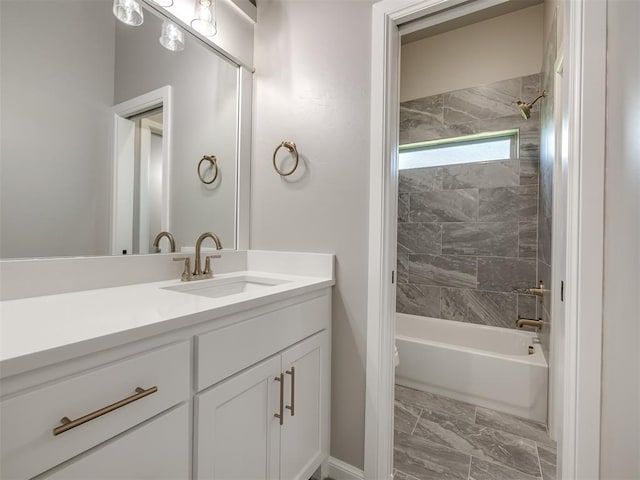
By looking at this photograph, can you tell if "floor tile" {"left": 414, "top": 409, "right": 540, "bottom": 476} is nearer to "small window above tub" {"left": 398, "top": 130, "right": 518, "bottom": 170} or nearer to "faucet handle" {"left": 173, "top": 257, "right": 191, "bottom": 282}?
"faucet handle" {"left": 173, "top": 257, "right": 191, "bottom": 282}

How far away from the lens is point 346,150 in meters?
1.42

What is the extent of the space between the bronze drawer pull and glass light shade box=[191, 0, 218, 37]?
1590mm

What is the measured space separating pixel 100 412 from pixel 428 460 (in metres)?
1.58

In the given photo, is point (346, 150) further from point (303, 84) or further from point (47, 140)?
point (47, 140)

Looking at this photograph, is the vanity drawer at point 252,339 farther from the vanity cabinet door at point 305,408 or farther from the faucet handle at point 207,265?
the faucet handle at point 207,265

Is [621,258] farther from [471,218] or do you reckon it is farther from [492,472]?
[471,218]

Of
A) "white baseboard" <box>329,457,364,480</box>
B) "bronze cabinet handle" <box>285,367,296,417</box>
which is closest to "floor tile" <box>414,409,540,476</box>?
"white baseboard" <box>329,457,364,480</box>

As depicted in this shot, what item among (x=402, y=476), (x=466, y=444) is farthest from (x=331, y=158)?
(x=466, y=444)

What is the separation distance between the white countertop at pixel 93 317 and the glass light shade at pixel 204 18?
4.14ft

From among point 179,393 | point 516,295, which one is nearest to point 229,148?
point 179,393

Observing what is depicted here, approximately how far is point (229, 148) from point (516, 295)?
249 cm

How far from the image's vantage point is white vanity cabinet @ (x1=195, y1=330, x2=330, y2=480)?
859 mm

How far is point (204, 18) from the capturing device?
1.43 metres

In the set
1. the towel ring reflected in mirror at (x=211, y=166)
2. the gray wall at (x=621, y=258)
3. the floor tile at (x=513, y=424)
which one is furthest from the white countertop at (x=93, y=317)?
the floor tile at (x=513, y=424)
